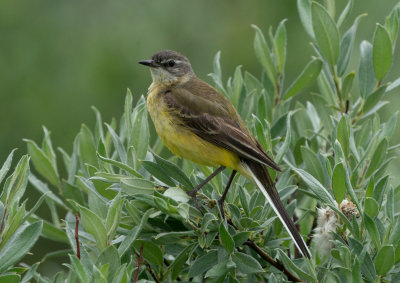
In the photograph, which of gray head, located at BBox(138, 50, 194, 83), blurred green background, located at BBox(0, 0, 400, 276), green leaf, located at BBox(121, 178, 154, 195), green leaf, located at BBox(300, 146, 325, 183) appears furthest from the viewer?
blurred green background, located at BBox(0, 0, 400, 276)

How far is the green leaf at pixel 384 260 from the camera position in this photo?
2.59 m

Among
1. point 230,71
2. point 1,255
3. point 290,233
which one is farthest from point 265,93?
point 230,71

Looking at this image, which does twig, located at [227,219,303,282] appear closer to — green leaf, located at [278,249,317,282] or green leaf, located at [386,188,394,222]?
green leaf, located at [278,249,317,282]

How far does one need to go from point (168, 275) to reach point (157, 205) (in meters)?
0.39

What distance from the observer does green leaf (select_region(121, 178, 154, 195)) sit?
9.56 feet

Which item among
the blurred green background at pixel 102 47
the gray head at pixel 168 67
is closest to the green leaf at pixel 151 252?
the gray head at pixel 168 67

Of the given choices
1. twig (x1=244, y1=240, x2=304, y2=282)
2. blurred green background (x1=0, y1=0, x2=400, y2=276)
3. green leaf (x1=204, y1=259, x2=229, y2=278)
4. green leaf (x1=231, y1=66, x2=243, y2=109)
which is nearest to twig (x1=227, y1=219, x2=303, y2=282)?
twig (x1=244, y1=240, x2=304, y2=282)

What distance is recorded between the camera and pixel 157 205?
2.82 meters

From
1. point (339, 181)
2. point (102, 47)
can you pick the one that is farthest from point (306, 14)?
point (102, 47)

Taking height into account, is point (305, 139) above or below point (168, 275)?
above

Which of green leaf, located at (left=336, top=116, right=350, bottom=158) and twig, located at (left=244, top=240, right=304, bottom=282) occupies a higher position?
green leaf, located at (left=336, top=116, right=350, bottom=158)

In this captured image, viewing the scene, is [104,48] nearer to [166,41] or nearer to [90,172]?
[166,41]

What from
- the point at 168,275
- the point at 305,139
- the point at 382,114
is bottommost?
the point at 382,114

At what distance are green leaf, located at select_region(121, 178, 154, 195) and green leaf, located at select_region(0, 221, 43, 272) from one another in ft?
1.32
